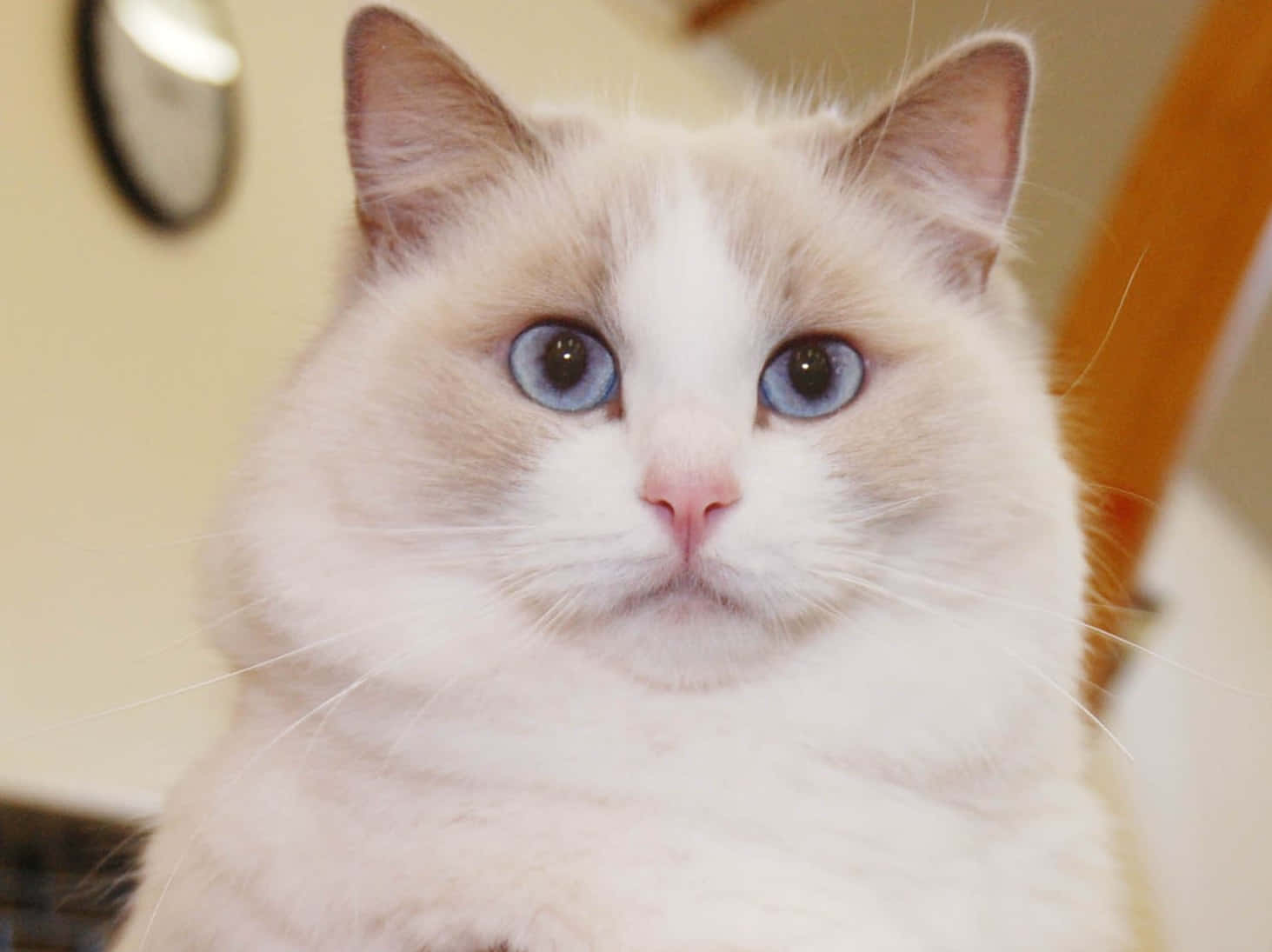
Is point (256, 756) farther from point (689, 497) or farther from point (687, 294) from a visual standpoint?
point (687, 294)

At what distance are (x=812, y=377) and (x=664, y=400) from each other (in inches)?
5.5

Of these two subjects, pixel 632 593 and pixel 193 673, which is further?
pixel 193 673

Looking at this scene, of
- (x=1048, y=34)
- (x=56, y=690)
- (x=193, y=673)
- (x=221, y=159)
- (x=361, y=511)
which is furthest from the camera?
(x=221, y=159)

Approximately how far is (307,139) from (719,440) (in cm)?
154

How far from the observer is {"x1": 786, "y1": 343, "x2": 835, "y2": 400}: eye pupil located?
0.88 meters

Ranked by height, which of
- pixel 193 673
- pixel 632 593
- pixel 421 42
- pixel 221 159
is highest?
pixel 421 42

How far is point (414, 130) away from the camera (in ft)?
3.16

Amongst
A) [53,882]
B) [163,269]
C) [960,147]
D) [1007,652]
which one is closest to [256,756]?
[1007,652]

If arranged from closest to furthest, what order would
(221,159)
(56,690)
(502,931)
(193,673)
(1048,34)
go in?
(502,931) < (1048,34) < (56,690) < (193,673) < (221,159)

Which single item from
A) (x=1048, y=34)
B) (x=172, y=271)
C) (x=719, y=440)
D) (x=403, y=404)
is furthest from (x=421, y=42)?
(x=172, y=271)

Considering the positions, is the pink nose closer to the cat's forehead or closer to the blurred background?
the cat's forehead

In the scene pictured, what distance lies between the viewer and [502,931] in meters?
0.70

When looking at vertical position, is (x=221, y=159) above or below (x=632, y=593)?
above

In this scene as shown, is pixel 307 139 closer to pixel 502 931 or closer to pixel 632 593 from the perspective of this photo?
pixel 632 593
